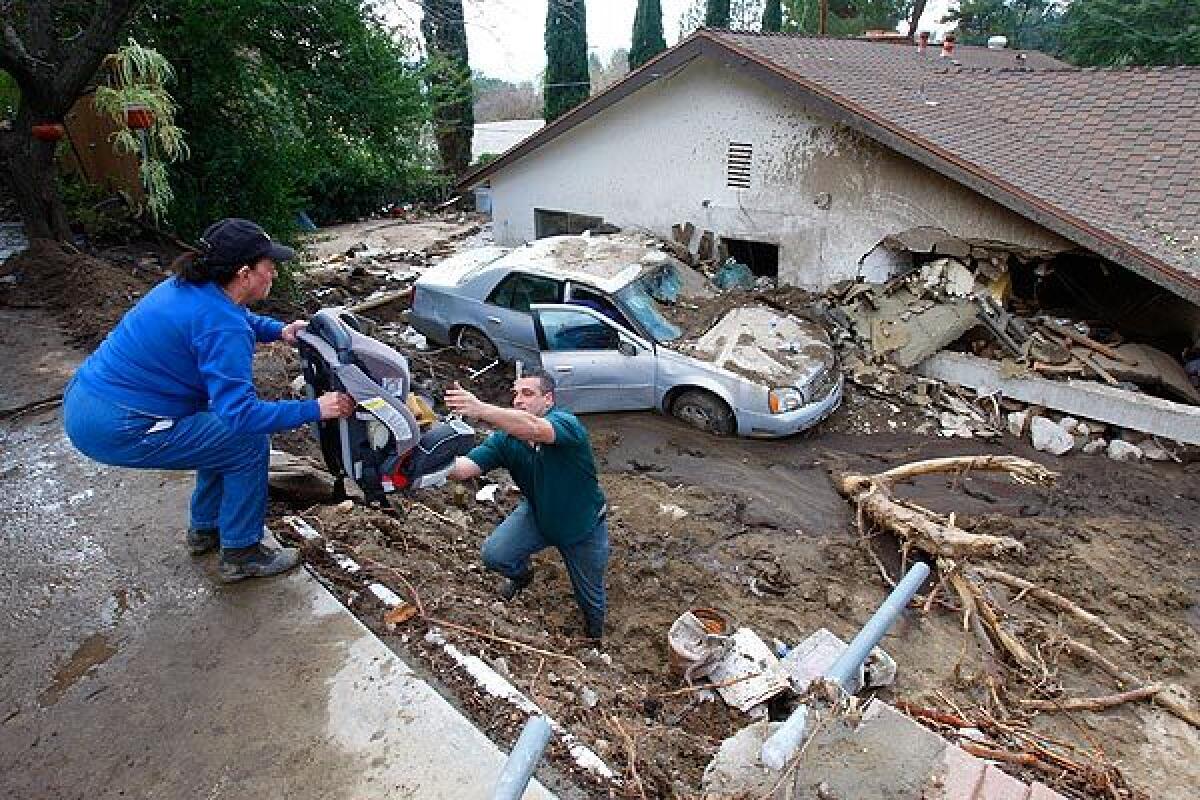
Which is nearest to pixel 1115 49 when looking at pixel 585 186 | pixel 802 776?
pixel 585 186

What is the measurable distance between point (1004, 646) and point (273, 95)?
10.9 metres

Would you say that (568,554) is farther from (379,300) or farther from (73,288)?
(379,300)

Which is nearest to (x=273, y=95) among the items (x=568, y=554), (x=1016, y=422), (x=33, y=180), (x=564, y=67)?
(x=33, y=180)

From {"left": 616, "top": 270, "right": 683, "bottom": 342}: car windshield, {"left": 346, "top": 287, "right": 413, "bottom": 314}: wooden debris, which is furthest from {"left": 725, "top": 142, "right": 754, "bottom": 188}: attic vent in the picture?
{"left": 346, "top": 287, "right": 413, "bottom": 314}: wooden debris

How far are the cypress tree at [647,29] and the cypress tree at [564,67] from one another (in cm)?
365

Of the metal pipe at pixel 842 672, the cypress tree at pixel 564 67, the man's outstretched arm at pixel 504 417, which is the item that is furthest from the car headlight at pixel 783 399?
the cypress tree at pixel 564 67

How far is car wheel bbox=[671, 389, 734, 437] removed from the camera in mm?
7652

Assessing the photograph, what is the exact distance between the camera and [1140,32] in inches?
803

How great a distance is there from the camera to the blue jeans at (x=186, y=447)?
3061 millimetres

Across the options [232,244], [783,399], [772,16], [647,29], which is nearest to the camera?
[232,244]

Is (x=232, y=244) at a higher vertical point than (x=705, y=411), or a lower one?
higher

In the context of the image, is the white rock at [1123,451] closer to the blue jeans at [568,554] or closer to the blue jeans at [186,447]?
the blue jeans at [568,554]

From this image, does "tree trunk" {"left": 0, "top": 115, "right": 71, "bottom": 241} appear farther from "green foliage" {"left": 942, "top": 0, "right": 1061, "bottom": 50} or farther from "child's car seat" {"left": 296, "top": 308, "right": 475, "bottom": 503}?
"green foliage" {"left": 942, "top": 0, "right": 1061, "bottom": 50}

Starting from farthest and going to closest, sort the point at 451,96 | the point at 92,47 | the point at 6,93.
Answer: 1. the point at 451,96
2. the point at 6,93
3. the point at 92,47
